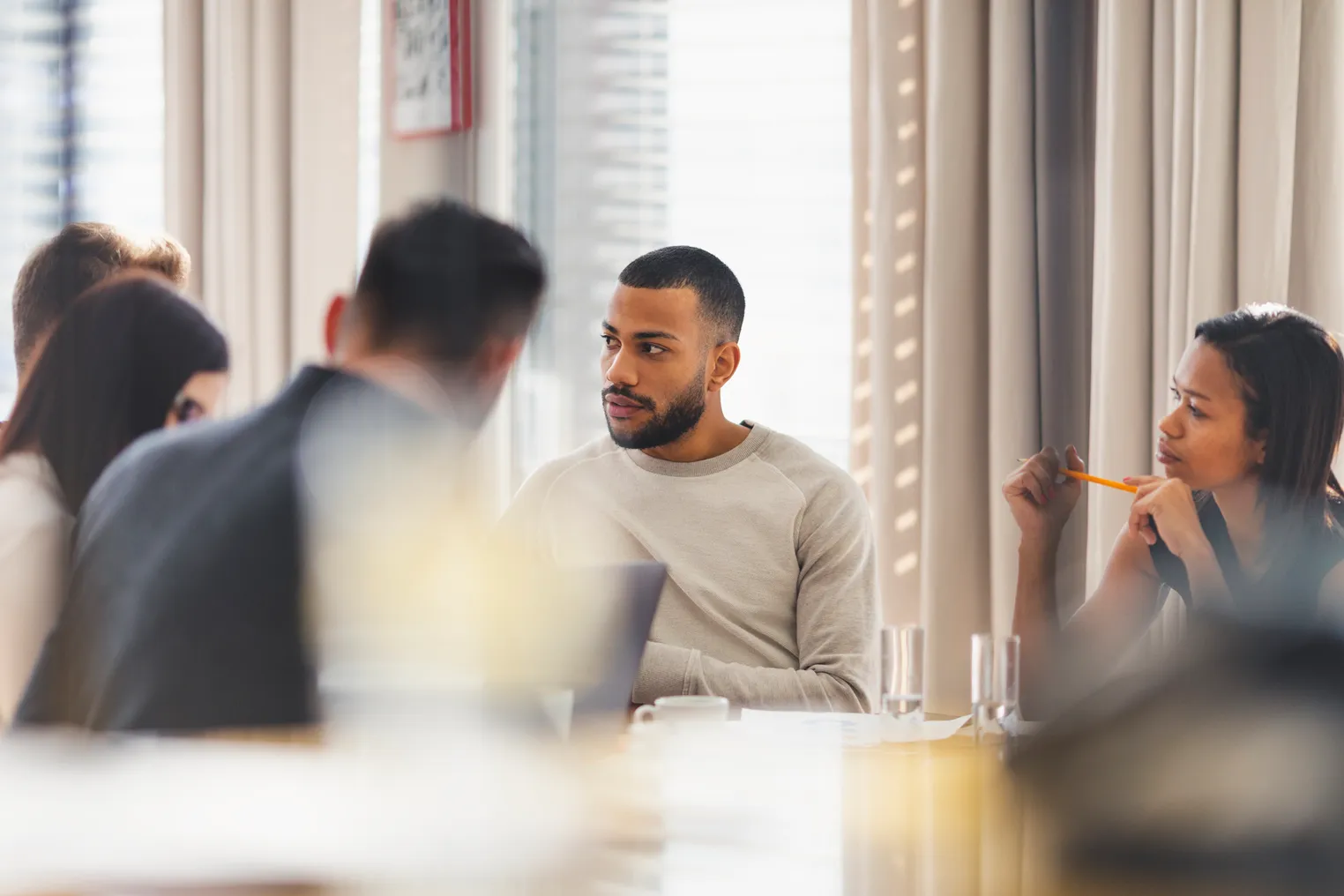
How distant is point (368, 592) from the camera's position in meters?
0.66

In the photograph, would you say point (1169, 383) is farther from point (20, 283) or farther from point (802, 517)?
point (20, 283)

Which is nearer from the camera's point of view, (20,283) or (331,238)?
(20,283)

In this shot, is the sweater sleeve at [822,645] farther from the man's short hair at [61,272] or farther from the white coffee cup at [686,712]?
the man's short hair at [61,272]

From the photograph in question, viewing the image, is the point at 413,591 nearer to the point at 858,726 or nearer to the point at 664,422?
the point at 858,726

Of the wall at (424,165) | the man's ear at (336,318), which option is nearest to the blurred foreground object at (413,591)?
the man's ear at (336,318)

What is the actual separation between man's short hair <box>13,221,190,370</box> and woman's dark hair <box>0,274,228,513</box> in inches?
1.3

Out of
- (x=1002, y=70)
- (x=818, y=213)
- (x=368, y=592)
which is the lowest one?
(x=368, y=592)

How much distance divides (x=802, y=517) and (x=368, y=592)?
1008 mm

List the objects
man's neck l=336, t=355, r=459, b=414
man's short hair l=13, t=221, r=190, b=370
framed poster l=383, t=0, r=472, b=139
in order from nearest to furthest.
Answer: man's neck l=336, t=355, r=459, b=414 < man's short hair l=13, t=221, r=190, b=370 < framed poster l=383, t=0, r=472, b=139

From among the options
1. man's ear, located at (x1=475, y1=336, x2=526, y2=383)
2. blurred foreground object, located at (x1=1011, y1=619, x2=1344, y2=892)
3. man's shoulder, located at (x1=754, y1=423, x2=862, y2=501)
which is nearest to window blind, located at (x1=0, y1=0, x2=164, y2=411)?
man's ear, located at (x1=475, y1=336, x2=526, y2=383)

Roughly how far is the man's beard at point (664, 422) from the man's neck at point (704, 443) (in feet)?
0.04

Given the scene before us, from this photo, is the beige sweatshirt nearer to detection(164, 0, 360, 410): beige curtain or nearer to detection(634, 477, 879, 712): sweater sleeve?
detection(634, 477, 879, 712): sweater sleeve

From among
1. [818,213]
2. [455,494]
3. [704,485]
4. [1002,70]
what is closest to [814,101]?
[818,213]

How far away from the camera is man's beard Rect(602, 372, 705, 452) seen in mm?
1670
